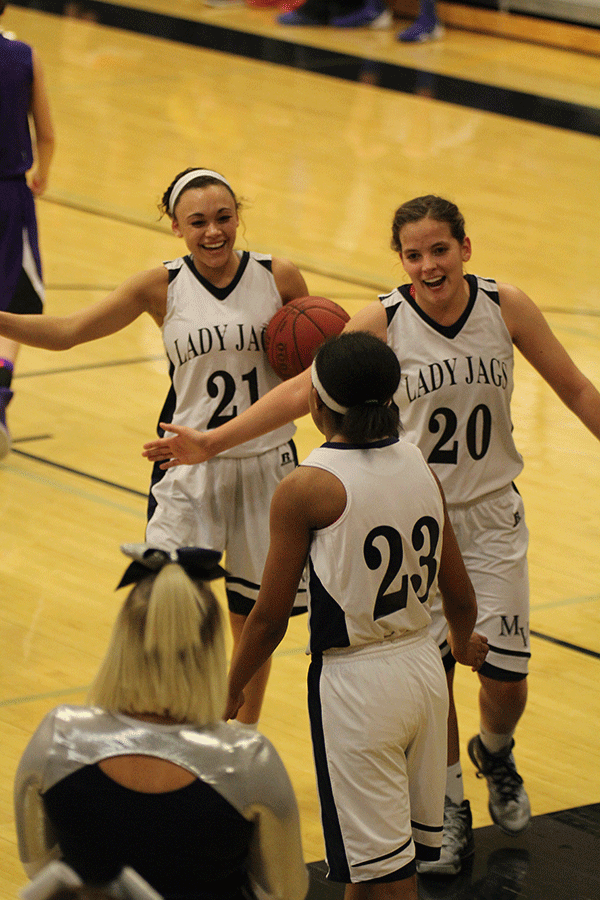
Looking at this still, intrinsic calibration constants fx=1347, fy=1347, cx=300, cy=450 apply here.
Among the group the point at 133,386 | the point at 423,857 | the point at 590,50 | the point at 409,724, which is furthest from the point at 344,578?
the point at 590,50

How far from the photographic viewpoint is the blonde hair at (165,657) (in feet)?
7.85

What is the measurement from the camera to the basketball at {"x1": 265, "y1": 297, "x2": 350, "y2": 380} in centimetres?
416

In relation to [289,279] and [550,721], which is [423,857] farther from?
[289,279]

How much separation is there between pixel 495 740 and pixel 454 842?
37cm

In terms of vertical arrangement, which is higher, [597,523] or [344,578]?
[344,578]

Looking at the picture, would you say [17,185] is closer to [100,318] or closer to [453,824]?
[100,318]

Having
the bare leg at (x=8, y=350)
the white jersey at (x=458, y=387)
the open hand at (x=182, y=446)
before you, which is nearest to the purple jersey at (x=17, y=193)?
the bare leg at (x=8, y=350)

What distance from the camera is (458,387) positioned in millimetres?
3885

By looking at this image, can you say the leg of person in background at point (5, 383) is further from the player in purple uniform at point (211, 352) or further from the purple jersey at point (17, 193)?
the player in purple uniform at point (211, 352)

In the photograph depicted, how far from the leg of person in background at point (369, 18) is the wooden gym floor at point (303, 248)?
0.37 meters

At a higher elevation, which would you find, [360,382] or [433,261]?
[433,261]

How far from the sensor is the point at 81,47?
1611 cm

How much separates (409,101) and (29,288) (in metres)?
8.70

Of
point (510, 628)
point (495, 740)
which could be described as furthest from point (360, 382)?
point (495, 740)
